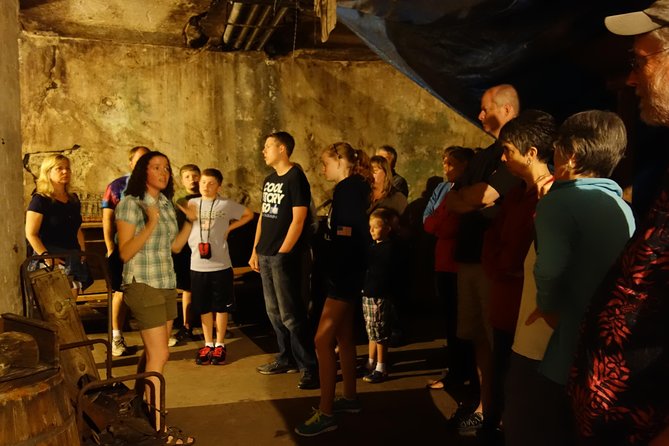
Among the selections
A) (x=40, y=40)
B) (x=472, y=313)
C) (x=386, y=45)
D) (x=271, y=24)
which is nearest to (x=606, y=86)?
(x=386, y=45)

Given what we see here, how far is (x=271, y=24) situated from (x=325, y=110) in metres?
1.73

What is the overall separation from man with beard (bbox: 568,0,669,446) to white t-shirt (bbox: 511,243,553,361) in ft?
2.22

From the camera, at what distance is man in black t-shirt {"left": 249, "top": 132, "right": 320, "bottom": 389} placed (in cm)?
466

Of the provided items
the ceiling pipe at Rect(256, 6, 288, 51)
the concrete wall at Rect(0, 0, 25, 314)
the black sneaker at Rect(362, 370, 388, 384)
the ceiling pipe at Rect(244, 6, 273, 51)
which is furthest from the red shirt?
the ceiling pipe at Rect(244, 6, 273, 51)

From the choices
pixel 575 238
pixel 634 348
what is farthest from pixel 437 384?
pixel 634 348

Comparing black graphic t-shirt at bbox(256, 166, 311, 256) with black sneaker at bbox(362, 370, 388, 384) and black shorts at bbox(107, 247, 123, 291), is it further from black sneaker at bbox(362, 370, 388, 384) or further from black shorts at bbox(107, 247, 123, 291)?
black shorts at bbox(107, 247, 123, 291)

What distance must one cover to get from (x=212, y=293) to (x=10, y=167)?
2.72 meters

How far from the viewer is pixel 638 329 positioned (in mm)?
1281

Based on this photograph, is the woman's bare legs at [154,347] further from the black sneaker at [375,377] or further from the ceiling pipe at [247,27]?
the ceiling pipe at [247,27]

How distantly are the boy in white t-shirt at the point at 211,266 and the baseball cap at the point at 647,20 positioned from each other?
4.39 metres

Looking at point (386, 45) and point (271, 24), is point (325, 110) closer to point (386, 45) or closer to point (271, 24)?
point (271, 24)

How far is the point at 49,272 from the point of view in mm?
3285

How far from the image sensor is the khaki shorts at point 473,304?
3.63 m

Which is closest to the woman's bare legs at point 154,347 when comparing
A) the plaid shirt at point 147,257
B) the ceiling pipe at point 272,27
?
the plaid shirt at point 147,257
